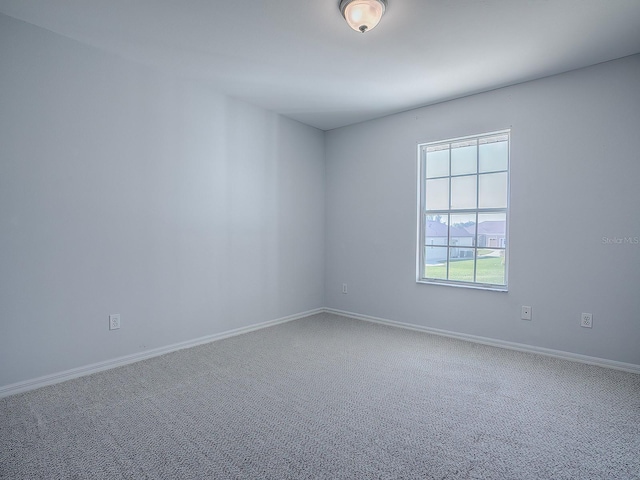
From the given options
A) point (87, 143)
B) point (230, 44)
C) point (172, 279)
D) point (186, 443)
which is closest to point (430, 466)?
point (186, 443)

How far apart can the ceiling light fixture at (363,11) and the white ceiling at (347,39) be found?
9cm

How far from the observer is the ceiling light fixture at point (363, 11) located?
83.2 inches

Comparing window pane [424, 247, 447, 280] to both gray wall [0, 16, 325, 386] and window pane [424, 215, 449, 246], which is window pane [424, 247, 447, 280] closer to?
window pane [424, 215, 449, 246]

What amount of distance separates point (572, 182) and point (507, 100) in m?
1.02

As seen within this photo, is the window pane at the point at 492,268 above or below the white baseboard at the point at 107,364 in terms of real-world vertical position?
above

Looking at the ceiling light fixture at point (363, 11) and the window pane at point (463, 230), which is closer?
the ceiling light fixture at point (363, 11)

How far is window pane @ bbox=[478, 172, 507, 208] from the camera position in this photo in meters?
3.52

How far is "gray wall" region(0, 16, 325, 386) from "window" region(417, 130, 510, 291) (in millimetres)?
1805

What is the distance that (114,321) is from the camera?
2.88m

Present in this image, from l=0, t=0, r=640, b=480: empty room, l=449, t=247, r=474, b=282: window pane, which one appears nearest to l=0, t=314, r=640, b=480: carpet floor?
l=0, t=0, r=640, b=480: empty room

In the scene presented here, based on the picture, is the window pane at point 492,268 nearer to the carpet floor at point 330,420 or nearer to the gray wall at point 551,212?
the gray wall at point 551,212

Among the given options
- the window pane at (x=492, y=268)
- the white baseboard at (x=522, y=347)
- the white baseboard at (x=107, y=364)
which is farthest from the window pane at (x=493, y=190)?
the white baseboard at (x=107, y=364)

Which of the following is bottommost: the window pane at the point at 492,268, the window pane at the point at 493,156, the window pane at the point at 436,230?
the window pane at the point at 492,268

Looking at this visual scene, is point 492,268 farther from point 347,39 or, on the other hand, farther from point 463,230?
point 347,39
